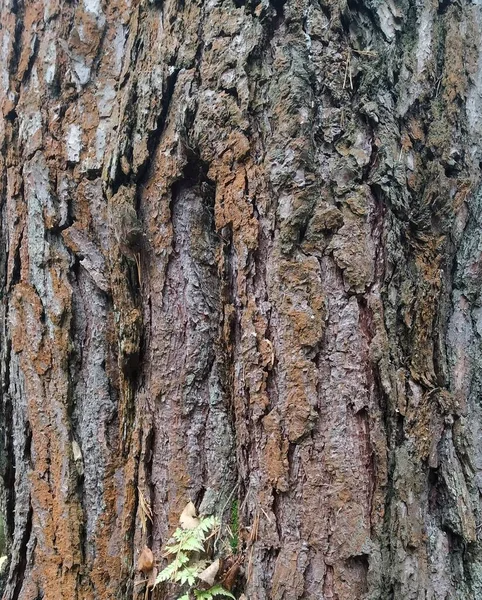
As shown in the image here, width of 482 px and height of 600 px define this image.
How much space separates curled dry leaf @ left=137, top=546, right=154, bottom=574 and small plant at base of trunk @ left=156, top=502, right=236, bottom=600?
0.19 feet

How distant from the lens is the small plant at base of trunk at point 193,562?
1.56m

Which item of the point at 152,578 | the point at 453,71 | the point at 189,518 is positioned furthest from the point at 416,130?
the point at 152,578

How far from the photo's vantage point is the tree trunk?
1506 mm

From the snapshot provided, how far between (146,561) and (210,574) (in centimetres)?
24

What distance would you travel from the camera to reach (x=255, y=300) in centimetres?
161

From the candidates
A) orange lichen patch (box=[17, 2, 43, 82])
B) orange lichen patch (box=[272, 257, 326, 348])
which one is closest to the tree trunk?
orange lichen patch (box=[272, 257, 326, 348])

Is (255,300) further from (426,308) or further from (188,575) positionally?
(188,575)

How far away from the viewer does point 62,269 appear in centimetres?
199

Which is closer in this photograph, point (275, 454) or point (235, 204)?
point (275, 454)

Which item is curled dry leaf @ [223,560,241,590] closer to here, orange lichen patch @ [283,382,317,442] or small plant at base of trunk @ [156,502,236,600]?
small plant at base of trunk @ [156,502,236,600]

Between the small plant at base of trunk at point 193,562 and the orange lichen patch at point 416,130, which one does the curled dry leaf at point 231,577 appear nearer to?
the small plant at base of trunk at point 193,562

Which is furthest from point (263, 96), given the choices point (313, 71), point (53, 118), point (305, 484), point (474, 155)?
point (305, 484)

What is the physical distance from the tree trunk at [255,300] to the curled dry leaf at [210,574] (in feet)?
0.32

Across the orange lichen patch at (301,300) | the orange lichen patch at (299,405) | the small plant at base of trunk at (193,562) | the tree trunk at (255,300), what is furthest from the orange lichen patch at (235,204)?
the small plant at base of trunk at (193,562)
